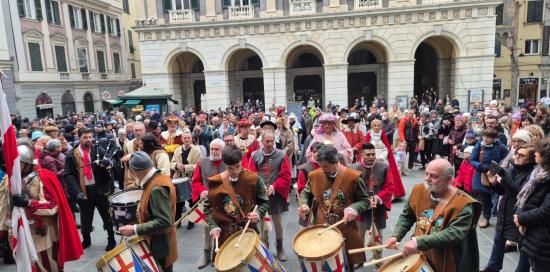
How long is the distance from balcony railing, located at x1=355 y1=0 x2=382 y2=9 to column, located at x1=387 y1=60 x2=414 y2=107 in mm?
3611

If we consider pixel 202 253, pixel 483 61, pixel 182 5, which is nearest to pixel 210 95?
pixel 182 5

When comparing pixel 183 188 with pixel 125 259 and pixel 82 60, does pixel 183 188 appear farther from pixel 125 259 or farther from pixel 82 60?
pixel 82 60

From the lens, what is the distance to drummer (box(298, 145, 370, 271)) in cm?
391

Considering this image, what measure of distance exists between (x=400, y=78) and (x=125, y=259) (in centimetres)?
2186

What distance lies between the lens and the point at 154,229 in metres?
3.50

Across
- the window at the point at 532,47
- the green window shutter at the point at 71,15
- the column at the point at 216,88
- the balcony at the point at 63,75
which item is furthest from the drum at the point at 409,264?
the window at the point at 532,47

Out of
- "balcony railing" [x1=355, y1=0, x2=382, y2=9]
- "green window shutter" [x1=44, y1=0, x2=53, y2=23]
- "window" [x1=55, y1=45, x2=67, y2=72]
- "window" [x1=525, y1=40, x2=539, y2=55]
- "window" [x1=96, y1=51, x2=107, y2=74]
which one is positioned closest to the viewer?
"balcony railing" [x1=355, y1=0, x2=382, y2=9]

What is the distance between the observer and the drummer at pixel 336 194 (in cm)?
391

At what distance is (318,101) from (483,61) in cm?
1085

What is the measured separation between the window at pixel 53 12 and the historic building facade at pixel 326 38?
9.16 m

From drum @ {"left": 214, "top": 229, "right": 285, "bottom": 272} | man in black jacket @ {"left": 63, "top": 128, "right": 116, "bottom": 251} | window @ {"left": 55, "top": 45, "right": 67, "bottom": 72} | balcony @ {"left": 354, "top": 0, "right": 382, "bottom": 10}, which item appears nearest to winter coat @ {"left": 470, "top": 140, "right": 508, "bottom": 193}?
drum @ {"left": 214, "top": 229, "right": 285, "bottom": 272}

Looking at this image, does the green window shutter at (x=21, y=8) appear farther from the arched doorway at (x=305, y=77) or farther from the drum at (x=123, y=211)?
the drum at (x=123, y=211)

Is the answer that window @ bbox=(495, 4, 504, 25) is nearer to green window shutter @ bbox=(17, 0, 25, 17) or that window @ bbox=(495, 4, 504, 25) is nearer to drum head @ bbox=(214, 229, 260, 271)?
drum head @ bbox=(214, 229, 260, 271)

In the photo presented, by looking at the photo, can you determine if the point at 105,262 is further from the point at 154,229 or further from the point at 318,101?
the point at 318,101
